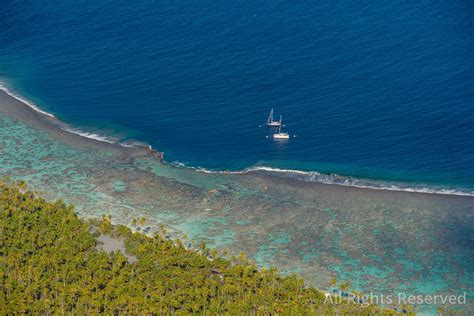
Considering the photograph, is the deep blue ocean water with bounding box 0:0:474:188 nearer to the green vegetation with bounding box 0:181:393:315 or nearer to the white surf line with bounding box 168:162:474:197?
the white surf line with bounding box 168:162:474:197

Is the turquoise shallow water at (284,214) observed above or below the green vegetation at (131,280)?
above

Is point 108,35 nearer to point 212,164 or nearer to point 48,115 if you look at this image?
point 48,115

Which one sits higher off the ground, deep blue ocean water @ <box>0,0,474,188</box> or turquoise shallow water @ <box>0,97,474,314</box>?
deep blue ocean water @ <box>0,0,474,188</box>

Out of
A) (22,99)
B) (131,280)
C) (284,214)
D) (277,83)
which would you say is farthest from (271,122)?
(131,280)

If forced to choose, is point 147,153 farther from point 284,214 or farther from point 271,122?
point 284,214

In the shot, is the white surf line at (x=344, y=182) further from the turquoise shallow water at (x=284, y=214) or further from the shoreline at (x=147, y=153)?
the turquoise shallow water at (x=284, y=214)

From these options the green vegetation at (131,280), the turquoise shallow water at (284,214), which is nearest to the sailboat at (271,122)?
the turquoise shallow water at (284,214)

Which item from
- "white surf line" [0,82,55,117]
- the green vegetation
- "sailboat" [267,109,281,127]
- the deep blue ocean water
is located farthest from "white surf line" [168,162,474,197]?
"white surf line" [0,82,55,117]
